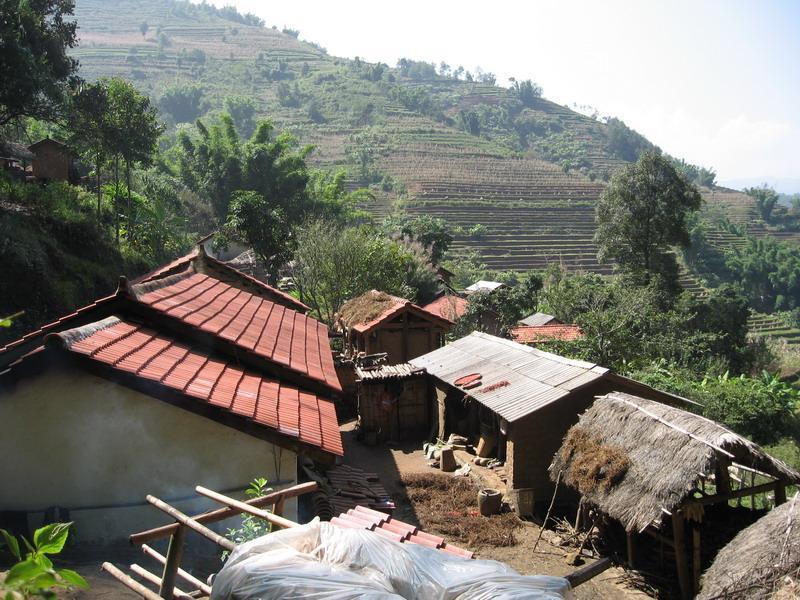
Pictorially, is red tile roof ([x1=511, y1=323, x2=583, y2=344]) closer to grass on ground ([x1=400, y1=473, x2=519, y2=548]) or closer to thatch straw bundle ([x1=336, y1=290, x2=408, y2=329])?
thatch straw bundle ([x1=336, y1=290, x2=408, y2=329])

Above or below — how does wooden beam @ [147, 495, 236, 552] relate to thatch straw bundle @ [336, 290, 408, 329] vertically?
above

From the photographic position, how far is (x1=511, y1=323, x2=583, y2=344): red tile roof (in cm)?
2625

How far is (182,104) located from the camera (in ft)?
388

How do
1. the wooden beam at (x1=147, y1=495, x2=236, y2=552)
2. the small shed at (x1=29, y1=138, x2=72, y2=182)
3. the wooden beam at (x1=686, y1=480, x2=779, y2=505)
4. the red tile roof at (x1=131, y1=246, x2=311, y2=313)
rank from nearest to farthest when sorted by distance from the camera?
the wooden beam at (x1=147, y1=495, x2=236, y2=552), the wooden beam at (x1=686, y1=480, x2=779, y2=505), the red tile roof at (x1=131, y1=246, x2=311, y2=313), the small shed at (x1=29, y1=138, x2=72, y2=182)

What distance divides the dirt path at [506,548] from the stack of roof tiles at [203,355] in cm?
384

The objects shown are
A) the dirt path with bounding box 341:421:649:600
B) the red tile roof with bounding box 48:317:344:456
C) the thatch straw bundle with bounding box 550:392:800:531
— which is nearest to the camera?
the red tile roof with bounding box 48:317:344:456

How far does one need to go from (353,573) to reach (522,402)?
10.1m

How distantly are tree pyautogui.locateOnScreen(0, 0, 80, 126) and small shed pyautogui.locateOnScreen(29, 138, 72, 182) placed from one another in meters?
2.70

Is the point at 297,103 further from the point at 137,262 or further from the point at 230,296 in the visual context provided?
the point at 230,296

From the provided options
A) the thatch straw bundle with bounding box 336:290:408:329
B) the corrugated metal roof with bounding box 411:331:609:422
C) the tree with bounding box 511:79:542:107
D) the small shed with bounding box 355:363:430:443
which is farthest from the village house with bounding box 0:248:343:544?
the tree with bounding box 511:79:542:107

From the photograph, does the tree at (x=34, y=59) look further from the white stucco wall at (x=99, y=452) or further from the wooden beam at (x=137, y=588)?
the wooden beam at (x=137, y=588)

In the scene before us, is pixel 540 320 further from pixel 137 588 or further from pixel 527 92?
pixel 527 92

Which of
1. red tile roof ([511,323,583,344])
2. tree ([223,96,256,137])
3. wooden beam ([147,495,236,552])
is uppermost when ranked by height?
tree ([223,96,256,137])

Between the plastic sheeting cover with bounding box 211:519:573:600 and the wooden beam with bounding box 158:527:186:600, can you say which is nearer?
the plastic sheeting cover with bounding box 211:519:573:600
